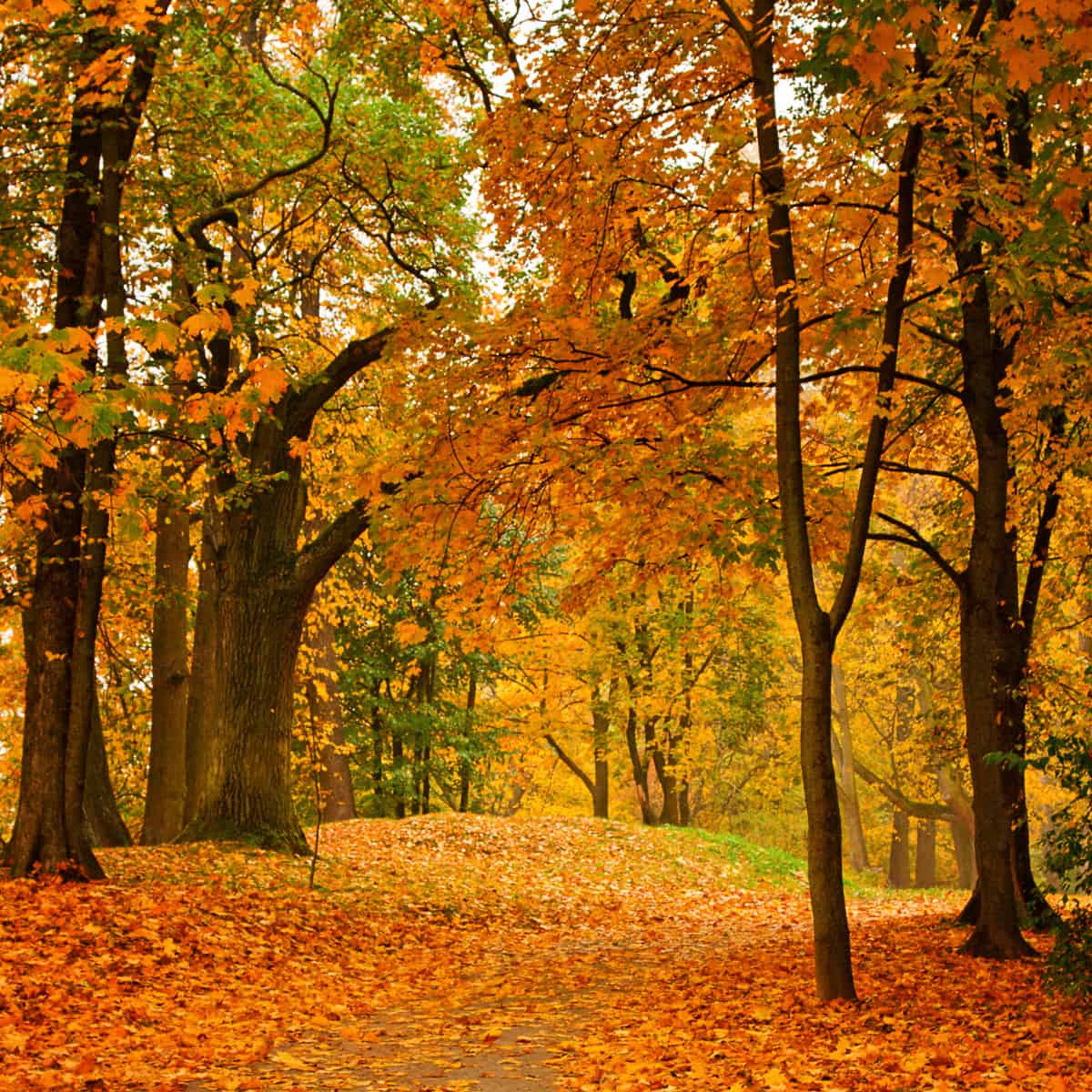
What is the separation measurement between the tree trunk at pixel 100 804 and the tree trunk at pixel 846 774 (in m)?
17.4

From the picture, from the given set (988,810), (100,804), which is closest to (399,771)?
(100,804)

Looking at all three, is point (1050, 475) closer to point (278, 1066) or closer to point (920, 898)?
point (278, 1066)

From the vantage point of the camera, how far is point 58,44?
9383mm

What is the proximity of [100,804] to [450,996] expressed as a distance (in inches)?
307

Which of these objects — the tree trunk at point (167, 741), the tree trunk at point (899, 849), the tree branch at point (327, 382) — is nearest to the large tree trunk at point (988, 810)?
the tree branch at point (327, 382)

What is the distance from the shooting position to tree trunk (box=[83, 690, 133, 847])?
13883 millimetres

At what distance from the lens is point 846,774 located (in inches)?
1041

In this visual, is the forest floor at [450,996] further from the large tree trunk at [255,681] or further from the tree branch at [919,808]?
the tree branch at [919,808]

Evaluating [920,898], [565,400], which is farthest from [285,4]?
[920,898]

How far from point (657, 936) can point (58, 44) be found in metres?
10.8

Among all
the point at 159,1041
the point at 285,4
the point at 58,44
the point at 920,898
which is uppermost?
the point at 285,4

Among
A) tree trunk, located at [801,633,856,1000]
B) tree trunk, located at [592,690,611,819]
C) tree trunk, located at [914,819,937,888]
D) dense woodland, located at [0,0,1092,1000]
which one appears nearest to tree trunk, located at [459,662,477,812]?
tree trunk, located at [592,690,611,819]

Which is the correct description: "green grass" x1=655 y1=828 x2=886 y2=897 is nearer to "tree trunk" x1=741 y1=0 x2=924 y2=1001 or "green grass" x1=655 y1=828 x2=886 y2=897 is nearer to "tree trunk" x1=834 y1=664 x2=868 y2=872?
"tree trunk" x1=834 y1=664 x2=868 y2=872

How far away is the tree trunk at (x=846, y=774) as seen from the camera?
86.8ft
